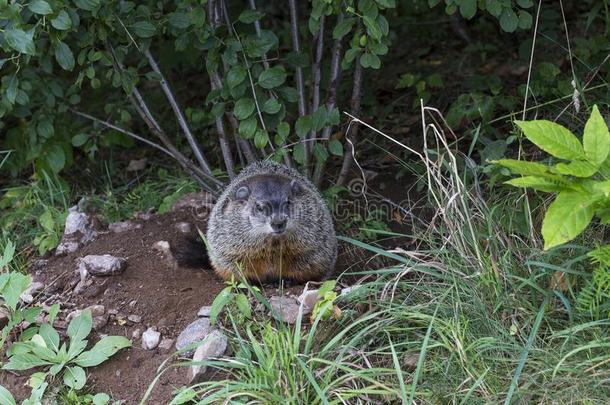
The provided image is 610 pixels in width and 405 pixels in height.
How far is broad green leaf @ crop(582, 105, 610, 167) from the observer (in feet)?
11.0

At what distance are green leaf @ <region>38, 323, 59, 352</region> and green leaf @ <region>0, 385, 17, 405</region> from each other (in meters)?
0.30

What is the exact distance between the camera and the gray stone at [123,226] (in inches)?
213

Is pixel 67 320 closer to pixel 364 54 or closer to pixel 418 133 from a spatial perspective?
pixel 364 54

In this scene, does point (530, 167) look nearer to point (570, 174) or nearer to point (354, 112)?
point (570, 174)

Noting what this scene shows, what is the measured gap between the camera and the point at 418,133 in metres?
6.15

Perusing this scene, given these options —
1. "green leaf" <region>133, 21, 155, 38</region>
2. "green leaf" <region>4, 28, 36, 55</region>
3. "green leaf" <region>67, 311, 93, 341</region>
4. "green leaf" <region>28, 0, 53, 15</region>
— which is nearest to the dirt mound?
"green leaf" <region>67, 311, 93, 341</region>

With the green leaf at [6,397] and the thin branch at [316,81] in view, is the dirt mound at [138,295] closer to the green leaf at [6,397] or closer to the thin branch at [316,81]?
the green leaf at [6,397]

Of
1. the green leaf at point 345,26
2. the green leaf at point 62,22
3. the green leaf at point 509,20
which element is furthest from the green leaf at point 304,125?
the green leaf at point 62,22

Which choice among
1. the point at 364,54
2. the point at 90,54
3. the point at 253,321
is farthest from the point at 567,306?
the point at 90,54

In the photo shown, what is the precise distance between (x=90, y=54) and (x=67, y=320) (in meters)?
1.59

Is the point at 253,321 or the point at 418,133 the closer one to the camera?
the point at 253,321

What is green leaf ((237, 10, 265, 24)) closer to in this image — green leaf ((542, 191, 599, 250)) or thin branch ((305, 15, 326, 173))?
thin branch ((305, 15, 326, 173))

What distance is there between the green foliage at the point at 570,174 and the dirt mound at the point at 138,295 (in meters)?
1.81

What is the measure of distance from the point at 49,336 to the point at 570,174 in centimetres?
254
